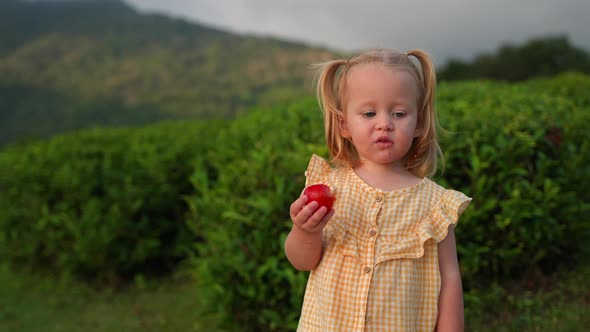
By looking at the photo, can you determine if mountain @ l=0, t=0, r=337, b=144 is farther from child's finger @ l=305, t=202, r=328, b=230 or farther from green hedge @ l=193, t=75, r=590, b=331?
child's finger @ l=305, t=202, r=328, b=230

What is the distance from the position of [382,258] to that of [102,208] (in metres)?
4.11

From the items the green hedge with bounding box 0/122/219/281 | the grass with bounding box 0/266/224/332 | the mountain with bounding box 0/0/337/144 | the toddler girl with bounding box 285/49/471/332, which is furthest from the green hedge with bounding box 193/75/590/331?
the mountain with bounding box 0/0/337/144

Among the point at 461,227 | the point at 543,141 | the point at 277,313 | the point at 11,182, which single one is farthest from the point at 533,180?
the point at 11,182

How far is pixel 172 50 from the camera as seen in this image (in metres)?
21.3

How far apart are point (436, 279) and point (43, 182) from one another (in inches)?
191

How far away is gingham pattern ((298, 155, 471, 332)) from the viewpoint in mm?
1771

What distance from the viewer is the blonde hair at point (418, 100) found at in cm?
186

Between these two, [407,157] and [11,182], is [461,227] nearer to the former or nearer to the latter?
[407,157]

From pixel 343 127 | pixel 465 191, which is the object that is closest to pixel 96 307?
pixel 465 191

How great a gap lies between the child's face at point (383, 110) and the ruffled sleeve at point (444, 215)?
0.21 meters

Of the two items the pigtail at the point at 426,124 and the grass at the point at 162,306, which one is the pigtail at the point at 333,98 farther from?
the grass at the point at 162,306

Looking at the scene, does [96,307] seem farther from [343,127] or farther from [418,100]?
[418,100]

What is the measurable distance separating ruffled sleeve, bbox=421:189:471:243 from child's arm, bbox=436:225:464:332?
0.05 meters

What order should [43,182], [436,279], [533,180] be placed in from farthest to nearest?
1. [43,182]
2. [533,180]
3. [436,279]
